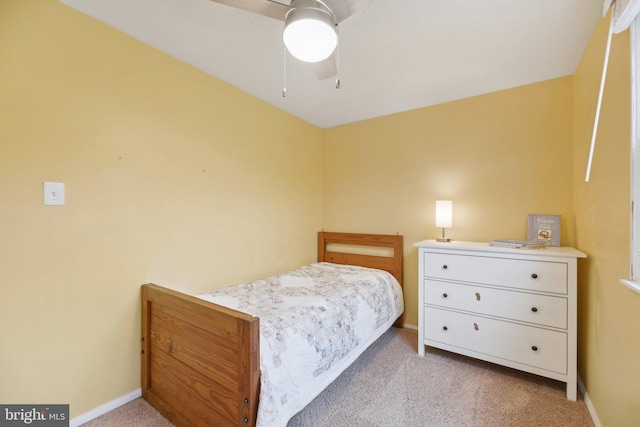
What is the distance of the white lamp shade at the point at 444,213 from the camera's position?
8.00 feet

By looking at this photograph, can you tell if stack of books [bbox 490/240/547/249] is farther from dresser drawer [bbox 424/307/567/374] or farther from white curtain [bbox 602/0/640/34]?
white curtain [bbox 602/0/640/34]

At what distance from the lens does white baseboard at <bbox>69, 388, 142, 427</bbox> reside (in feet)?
4.92

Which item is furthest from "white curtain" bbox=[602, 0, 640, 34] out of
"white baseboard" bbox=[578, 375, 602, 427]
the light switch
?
the light switch

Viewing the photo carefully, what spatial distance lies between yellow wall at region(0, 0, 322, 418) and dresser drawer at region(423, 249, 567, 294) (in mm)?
1786

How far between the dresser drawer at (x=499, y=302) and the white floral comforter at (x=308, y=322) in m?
0.49

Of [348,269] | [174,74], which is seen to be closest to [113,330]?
[174,74]

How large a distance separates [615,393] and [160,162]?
2.93 meters

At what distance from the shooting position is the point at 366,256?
121 inches

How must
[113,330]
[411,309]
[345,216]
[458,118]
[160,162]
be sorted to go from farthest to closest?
[345,216] → [411,309] → [458,118] → [160,162] → [113,330]

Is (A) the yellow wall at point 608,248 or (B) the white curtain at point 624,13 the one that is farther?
(A) the yellow wall at point 608,248

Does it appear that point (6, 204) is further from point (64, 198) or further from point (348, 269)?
point (348, 269)

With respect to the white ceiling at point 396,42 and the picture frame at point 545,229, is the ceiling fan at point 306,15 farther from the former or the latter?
the picture frame at point 545,229

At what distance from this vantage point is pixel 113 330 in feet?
5.41

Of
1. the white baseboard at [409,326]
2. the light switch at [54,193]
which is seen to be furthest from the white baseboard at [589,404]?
the light switch at [54,193]
